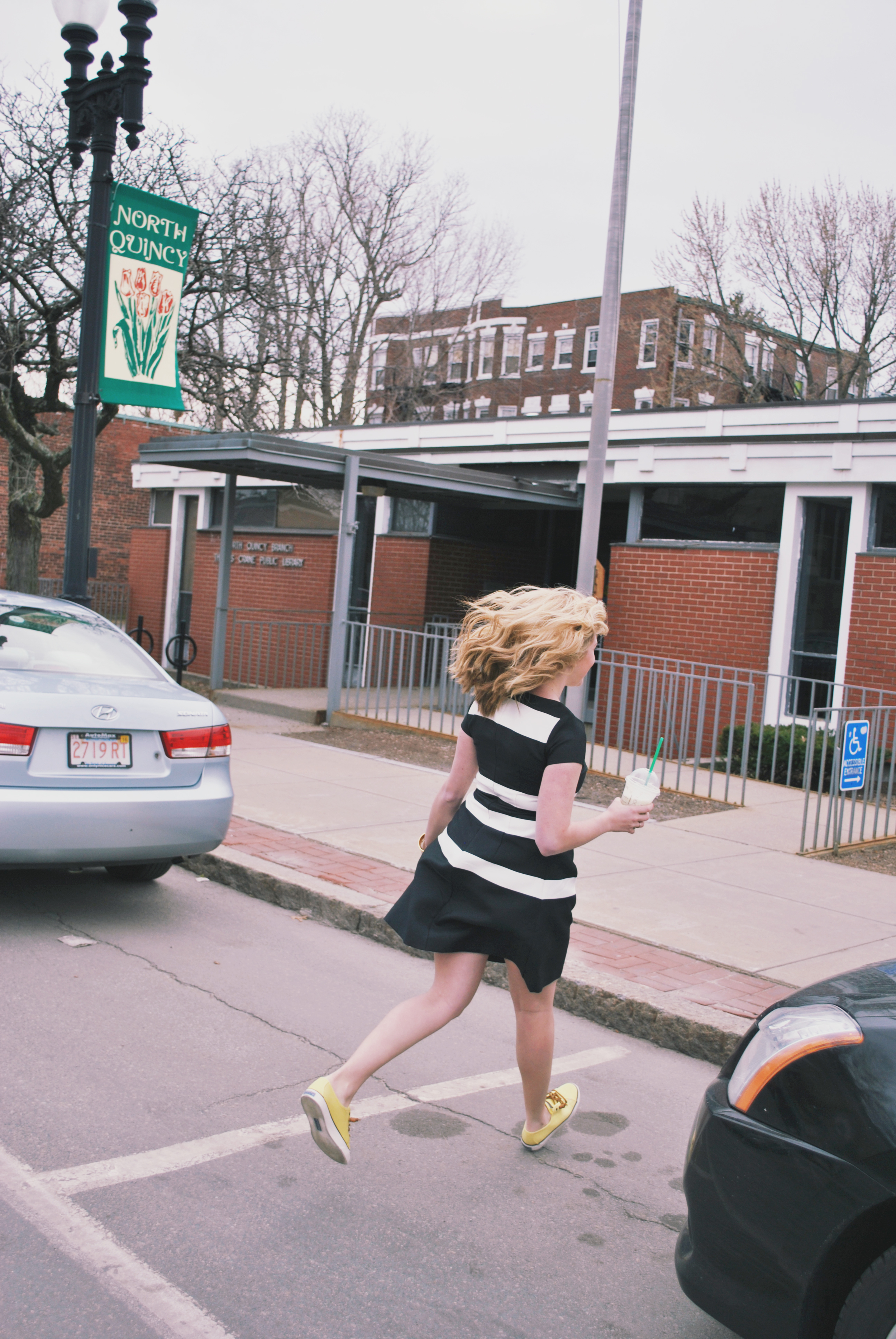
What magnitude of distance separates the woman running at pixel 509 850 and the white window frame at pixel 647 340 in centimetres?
3577

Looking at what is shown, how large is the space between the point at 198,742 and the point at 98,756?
21.2 inches

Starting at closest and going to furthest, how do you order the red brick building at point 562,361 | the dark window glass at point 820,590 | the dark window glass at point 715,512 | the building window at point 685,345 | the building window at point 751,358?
the dark window glass at point 820,590, the dark window glass at point 715,512, the building window at point 751,358, the red brick building at point 562,361, the building window at point 685,345

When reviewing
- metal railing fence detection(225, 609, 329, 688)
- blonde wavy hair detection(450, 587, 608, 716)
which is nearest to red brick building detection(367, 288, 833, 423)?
metal railing fence detection(225, 609, 329, 688)

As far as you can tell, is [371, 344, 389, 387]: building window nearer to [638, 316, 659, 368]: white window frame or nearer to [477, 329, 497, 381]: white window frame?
[477, 329, 497, 381]: white window frame

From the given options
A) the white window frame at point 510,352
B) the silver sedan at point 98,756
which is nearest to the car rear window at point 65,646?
the silver sedan at point 98,756

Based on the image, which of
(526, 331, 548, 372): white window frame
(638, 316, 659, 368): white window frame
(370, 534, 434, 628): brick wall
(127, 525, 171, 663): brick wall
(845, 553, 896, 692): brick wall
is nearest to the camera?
(845, 553, 896, 692): brick wall

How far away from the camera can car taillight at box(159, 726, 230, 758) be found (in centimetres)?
575

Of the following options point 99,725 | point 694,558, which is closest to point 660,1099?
point 99,725

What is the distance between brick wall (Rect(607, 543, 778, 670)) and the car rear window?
27.1 feet

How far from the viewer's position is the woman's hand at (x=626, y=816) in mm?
3129

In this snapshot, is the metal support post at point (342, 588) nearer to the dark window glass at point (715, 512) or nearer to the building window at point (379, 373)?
the dark window glass at point (715, 512)

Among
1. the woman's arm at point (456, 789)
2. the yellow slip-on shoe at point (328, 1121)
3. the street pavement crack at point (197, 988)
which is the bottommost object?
the street pavement crack at point (197, 988)

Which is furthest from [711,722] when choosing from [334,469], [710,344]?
[710,344]

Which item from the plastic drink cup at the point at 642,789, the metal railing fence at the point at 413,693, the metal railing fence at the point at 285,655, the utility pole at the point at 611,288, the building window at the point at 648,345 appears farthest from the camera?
the building window at the point at 648,345
